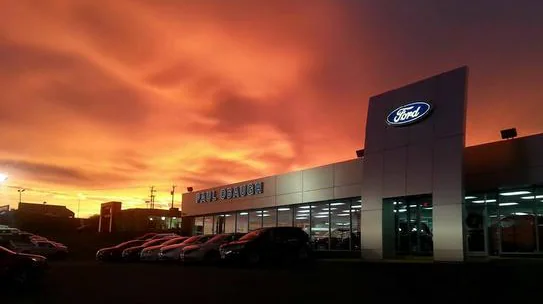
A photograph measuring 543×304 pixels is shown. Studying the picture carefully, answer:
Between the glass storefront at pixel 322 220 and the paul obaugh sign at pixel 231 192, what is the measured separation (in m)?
1.64

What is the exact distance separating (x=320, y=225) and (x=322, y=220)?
1.39 feet

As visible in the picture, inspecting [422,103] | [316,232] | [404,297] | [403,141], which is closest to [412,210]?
[403,141]

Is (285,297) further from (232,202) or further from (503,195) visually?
(232,202)

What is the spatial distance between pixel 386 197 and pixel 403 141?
297 cm

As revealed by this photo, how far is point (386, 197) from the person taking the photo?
27844 mm

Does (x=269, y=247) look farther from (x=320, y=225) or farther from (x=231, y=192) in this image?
(x=231, y=192)

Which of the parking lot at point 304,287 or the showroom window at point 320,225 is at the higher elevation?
the showroom window at point 320,225

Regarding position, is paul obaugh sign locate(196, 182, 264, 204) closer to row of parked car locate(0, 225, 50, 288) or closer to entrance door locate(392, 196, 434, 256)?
entrance door locate(392, 196, 434, 256)

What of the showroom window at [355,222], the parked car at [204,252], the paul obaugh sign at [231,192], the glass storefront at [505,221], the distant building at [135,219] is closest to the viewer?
the glass storefront at [505,221]

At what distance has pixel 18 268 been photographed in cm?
1616

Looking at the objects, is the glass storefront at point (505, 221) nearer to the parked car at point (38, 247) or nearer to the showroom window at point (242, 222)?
the showroom window at point (242, 222)

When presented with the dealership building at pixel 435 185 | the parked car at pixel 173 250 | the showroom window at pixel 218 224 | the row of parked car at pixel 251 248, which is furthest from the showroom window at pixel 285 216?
the row of parked car at pixel 251 248

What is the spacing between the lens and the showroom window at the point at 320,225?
36125 millimetres

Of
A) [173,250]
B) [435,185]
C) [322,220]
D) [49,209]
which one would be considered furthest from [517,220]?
[49,209]
